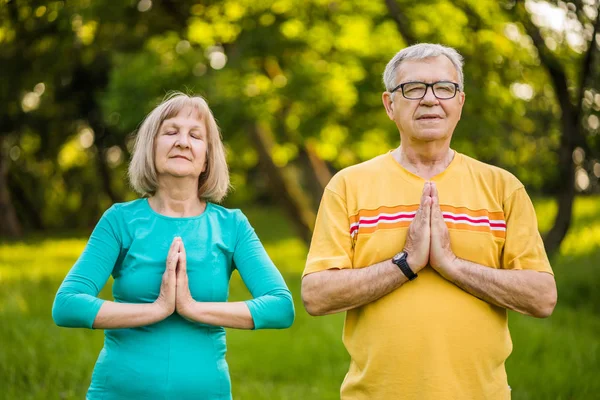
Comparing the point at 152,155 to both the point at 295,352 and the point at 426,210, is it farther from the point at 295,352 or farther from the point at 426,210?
the point at 295,352

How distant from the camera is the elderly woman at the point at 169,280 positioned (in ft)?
8.61

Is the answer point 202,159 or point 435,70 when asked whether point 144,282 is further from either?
point 435,70

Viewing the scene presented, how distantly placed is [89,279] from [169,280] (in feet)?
1.00

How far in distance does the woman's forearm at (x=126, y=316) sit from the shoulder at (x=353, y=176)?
0.77 m

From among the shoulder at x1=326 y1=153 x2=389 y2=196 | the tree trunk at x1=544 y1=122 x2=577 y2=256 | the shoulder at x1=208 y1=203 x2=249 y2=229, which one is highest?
the shoulder at x1=326 y1=153 x2=389 y2=196

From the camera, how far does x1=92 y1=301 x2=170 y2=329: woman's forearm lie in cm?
259

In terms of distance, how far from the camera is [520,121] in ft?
31.1

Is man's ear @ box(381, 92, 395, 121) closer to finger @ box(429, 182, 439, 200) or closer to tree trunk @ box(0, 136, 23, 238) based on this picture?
finger @ box(429, 182, 439, 200)

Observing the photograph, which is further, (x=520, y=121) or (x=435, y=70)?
(x=520, y=121)

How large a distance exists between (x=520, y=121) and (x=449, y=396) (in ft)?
24.6

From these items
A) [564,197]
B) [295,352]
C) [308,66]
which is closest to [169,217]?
[295,352]

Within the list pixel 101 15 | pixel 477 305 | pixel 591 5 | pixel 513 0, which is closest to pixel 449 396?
pixel 477 305

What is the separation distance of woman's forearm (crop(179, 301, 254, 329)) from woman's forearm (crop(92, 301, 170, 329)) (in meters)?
0.09

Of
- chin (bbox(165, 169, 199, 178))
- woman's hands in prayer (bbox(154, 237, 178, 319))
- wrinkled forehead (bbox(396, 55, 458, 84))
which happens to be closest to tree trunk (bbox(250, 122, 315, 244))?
chin (bbox(165, 169, 199, 178))
